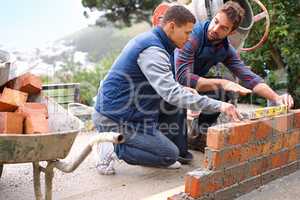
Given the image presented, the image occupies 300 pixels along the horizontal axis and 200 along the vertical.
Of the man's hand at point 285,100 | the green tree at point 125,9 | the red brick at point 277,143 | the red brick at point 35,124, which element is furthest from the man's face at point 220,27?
the green tree at point 125,9

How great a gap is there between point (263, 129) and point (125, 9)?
9.41m

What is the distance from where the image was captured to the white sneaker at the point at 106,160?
339cm

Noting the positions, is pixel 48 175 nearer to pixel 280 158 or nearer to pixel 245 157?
pixel 245 157

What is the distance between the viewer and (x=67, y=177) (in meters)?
3.39

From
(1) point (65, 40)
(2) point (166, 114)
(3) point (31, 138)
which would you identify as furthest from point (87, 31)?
(3) point (31, 138)

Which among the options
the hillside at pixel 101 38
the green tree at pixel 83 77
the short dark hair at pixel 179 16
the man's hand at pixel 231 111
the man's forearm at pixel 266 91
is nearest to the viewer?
the man's hand at pixel 231 111

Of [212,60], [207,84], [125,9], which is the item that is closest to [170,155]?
[207,84]

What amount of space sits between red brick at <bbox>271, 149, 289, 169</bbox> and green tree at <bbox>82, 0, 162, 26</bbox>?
345 inches

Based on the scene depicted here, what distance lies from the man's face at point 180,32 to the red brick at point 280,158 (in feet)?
3.40

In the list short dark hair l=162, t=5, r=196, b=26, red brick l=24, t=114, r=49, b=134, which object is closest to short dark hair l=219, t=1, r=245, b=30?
short dark hair l=162, t=5, r=196, b=26

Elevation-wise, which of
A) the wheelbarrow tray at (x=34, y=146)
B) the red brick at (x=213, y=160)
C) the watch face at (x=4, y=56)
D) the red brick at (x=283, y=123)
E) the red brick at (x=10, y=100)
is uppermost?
the watch face at (x=4, y=56)

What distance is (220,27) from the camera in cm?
328

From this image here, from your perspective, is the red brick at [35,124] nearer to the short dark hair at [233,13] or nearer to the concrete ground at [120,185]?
the concrete ground at [120,185]

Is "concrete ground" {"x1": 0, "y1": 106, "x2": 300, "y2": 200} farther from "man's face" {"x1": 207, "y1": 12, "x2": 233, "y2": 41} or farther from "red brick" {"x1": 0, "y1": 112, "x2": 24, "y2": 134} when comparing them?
"man's face" {"x1": 207, "y1": 12, "x2": 233, "y2": 41}
